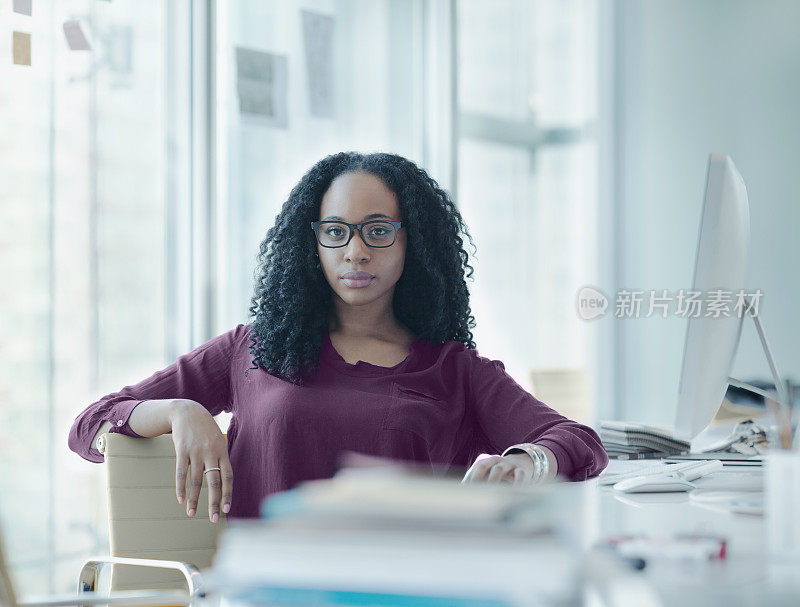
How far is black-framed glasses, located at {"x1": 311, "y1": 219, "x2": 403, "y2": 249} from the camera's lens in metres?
1.53

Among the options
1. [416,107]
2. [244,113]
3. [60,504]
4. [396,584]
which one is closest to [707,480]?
[396,584]

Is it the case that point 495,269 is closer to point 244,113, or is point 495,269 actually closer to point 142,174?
point 244,113

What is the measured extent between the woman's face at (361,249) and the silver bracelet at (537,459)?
43 cm

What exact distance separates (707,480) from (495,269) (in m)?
2.76

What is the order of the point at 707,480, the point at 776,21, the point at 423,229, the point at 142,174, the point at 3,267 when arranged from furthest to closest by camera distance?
the point at 776,21
the point at 142,174
the point at 3,267
the point at 423,229
the point at 707,480

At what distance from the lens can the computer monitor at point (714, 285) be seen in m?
1.04

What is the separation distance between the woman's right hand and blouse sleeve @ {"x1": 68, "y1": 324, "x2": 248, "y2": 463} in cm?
16

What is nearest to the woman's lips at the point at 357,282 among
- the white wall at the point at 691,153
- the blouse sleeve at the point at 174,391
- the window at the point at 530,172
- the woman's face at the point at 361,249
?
the woman's face at the point at 361,249

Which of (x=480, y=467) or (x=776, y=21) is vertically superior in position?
(x=776, y=21)

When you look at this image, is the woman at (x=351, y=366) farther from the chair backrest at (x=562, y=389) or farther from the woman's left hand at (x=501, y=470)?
the chair backrest at (x=562, y=389)

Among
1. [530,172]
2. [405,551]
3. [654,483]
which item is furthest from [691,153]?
[405,551]

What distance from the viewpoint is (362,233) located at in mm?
1528

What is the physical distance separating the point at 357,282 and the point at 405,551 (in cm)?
98

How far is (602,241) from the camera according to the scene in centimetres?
424
